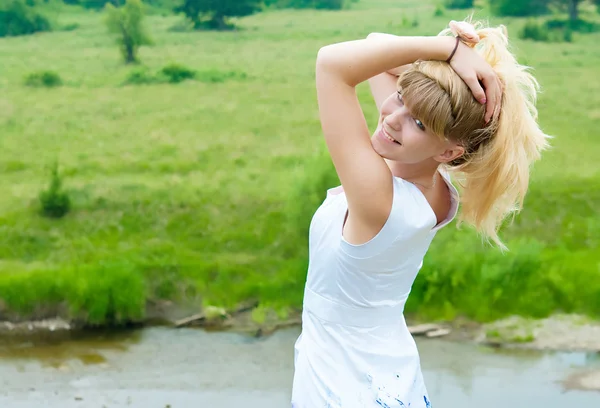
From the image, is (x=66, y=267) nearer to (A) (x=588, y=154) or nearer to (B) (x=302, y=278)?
(B) (x=302, y=278)

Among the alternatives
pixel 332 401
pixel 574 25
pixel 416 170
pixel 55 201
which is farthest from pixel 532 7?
pixel 332 401

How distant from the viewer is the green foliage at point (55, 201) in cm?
387

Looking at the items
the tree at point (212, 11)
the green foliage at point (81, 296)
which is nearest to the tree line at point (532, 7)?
the tree at point (212, 11)

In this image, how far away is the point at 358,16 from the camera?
5.71 m

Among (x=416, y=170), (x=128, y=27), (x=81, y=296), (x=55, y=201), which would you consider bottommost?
(x=81, y=296)

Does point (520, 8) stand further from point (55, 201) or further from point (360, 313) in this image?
point (360, 313)

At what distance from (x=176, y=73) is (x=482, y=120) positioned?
4029 millimetres

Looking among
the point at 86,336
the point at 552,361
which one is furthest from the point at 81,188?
the point at 552,361

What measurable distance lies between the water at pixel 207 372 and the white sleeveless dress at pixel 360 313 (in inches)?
69.4

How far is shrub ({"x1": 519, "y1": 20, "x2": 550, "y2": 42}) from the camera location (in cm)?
547

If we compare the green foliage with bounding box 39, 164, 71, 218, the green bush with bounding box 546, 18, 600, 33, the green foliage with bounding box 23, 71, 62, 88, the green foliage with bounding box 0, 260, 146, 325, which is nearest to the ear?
the green foliage with bounding box 0, 260, 146, 325

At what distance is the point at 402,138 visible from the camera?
1.14 m

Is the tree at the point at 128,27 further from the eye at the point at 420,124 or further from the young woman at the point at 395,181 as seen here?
the eye at the point at 420,124

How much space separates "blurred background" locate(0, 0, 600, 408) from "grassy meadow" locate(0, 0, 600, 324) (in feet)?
0.03
